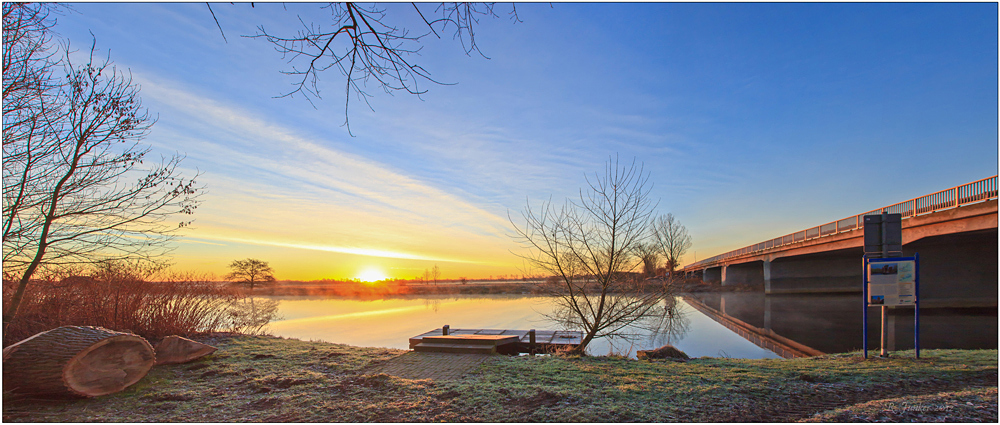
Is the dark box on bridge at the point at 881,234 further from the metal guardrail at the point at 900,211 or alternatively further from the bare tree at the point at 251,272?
the bare tree at the point at 251,272

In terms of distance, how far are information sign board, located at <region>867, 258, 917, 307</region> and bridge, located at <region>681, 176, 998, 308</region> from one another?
6117mm

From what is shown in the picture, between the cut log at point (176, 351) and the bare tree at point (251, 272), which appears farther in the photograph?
the bare tree at point (251, 272)

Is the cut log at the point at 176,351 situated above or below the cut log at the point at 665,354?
above

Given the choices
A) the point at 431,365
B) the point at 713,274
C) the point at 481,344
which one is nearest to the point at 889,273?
the point at 481,344

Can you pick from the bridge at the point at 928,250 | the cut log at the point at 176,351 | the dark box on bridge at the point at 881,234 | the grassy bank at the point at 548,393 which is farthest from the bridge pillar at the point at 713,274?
the cut log at the point at 176,351

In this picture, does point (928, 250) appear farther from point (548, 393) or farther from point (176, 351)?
point (176, 351)

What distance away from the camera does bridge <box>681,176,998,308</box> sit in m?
Result: 17.4

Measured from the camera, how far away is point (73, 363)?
4.95m

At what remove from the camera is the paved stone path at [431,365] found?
686 cm

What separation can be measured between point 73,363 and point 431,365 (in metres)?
4.60

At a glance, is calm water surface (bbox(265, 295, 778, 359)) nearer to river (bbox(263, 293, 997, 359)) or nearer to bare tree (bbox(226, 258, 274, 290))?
river (bbox(263, 293, 997, 359))

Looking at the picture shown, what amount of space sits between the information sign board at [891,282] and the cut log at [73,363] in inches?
466

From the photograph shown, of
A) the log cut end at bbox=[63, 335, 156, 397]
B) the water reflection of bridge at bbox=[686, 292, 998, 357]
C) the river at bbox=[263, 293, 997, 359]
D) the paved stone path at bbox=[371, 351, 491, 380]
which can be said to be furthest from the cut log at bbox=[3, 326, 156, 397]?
the water reflection of bridge at bbox=[686, 292, 998, 357]

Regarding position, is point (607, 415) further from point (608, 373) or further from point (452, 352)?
point (452, 352)
